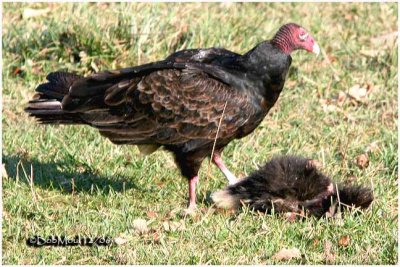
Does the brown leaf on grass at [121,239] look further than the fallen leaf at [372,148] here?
No

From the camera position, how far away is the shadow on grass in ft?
19.4

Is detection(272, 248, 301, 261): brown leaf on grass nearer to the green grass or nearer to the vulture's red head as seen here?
the green grass

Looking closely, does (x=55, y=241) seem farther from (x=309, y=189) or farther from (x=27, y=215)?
(x=309, y=189)

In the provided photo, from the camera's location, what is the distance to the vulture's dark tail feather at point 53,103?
5918 mm

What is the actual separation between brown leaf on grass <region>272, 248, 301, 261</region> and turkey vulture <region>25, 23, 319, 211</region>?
98 centimetres

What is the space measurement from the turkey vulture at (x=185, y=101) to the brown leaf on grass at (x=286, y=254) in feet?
3.22

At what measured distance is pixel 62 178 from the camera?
607cm

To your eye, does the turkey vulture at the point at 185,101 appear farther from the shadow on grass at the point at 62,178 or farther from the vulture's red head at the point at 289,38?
the shadow on grass at the point at 62,178

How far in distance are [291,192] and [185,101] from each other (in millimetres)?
884

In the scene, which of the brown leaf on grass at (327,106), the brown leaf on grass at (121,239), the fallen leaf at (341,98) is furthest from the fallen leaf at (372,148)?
the brown leaf on grass at (121,239)

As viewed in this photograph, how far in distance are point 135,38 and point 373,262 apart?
3.84 m

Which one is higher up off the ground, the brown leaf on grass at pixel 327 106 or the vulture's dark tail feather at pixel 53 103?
the vulture's dark tail feather at pixel 53 103

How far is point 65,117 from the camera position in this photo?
591cm

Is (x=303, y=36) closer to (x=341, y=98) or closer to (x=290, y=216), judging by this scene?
(x=290, y=216)
